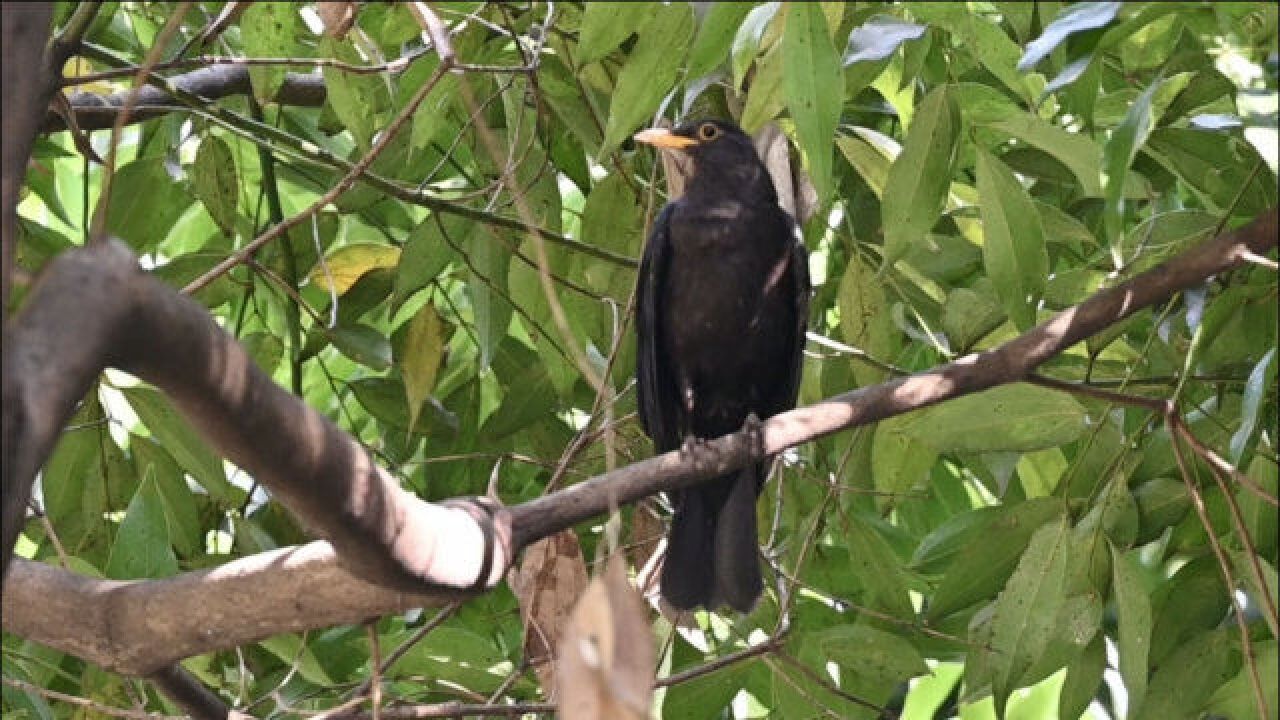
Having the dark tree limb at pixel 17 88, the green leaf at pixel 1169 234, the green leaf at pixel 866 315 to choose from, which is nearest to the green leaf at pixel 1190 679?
the green leaf at pixel 1169 234

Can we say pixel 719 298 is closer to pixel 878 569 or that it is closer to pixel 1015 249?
pixel 878 569

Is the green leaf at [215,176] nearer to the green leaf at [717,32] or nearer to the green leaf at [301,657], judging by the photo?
the green leaf at [301,657]

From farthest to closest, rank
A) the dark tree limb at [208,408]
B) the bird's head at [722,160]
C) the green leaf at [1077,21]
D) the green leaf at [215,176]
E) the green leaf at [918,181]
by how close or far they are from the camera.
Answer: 1. the bird's head at [722,160]
2. the green leaf at [215,176]
3. the green leaf at [918,181]
4. the green leaf at [1077,21]
5. the dark tree limb at [208,408]

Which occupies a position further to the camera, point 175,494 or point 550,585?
point 175,494

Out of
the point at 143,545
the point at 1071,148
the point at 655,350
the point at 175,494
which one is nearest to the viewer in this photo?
the point at 1071,148

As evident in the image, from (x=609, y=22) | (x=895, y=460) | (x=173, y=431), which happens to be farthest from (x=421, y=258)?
(x=609, y=22)

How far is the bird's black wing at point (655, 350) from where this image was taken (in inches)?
174

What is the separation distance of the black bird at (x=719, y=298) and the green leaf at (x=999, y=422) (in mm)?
1085

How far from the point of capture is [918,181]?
3.27 metres

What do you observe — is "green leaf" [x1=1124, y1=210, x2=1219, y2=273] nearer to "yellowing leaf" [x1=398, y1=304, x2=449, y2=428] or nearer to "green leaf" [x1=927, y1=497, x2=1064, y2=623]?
"green leaf" [x1=927, y1=497, x2=1064, y2=623]

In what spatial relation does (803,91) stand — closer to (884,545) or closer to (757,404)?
(884,545)

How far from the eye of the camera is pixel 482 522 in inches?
93.6

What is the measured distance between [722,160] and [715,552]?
1227mm

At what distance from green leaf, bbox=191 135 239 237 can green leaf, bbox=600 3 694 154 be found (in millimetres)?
1421
